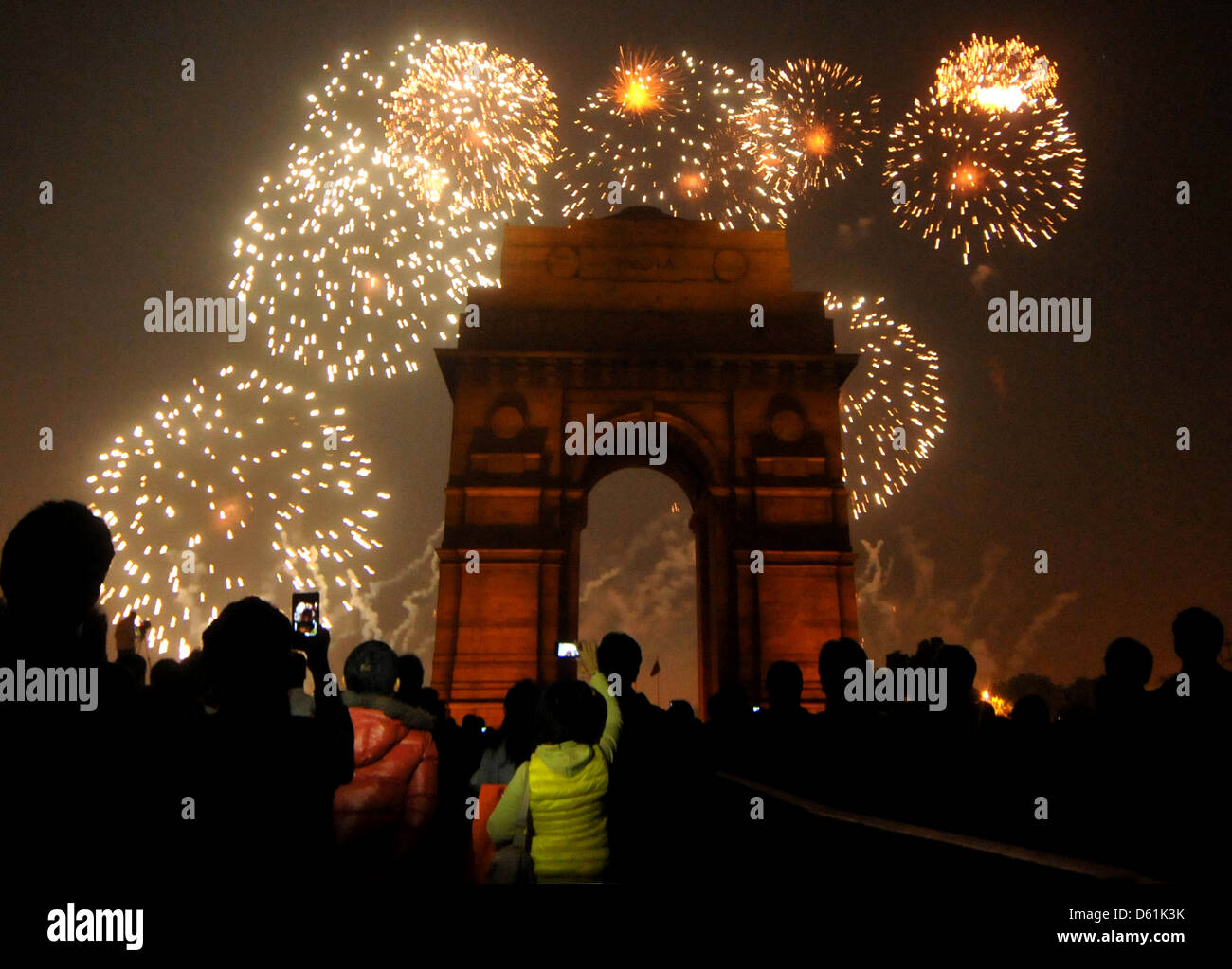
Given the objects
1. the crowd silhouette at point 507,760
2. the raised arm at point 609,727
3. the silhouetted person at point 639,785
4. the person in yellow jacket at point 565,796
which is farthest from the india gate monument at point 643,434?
the person in yellow jacket at point 565,796

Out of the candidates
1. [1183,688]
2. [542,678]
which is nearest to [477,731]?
[1183,688]

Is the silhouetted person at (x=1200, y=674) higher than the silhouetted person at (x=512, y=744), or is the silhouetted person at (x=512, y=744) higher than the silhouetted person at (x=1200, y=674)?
the silhouetted person at (x=1200, y=674)

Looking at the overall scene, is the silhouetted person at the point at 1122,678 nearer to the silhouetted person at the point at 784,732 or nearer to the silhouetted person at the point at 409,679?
the silhouetted person at the point at 784,732

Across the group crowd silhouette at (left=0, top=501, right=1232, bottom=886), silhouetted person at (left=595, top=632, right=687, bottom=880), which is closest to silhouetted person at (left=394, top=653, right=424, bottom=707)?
crowd silhouette at (left=0, top=501, right=1232, bottom=886)

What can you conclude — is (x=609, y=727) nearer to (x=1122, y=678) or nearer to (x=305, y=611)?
(x=305, y=611)

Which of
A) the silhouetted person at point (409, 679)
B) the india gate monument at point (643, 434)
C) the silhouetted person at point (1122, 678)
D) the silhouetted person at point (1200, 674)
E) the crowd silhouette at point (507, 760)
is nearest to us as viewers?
the crowd silhouette at point (507, 760)

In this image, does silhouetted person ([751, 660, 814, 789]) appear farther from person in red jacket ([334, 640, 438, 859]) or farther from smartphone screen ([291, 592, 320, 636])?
smartphone screen ([291, 592, 320, 636])

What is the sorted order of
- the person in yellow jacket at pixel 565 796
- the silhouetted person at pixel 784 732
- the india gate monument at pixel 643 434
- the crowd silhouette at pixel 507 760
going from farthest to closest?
the india gate monument at pixel 643 434, the silhouetted person at pixel 784 732, the person in yellow jacket at pixel 565 796, the crowd silhouette at pixel 507 760
